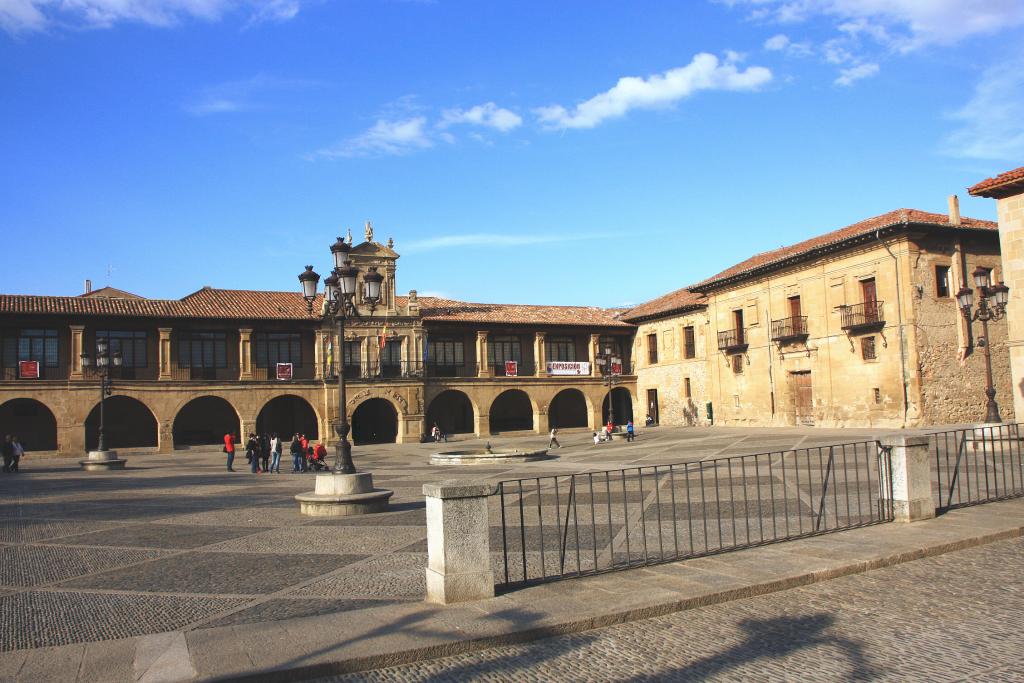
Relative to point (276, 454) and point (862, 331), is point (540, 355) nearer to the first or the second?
point (862, 331)

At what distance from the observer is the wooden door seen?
3628cm

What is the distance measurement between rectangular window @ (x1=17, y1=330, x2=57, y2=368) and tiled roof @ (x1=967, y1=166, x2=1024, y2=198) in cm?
3792

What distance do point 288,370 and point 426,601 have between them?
36.5 meters

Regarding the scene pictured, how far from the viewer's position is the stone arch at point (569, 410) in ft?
168

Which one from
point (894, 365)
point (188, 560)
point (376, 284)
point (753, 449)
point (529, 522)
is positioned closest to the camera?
point (188, 560)

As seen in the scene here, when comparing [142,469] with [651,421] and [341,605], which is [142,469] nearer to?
[341,605]

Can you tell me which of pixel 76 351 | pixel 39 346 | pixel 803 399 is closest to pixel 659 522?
pixel 803 399

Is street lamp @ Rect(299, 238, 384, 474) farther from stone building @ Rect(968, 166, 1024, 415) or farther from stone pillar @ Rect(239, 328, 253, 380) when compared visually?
stone pillar @ Rect(239, 328, 253, 380)

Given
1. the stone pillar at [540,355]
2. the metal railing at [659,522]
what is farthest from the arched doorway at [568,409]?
the metal railing at [659,522]

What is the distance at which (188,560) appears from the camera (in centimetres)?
923

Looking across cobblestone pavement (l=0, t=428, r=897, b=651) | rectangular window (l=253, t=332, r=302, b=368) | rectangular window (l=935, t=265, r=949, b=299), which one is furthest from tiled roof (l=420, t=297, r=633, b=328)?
cobblestone pavement (l=0, t=428, r=897, b=651)

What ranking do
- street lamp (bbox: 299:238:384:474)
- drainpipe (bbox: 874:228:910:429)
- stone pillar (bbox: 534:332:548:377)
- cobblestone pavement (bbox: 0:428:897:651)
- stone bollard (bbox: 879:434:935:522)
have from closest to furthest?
cobblestone pavement (bbox: 0:428:897:651)
stone bollard (bbox: 879:434:935:522)
street lamp (bbox: 299:238:384:474)
drainpipe (bbox: 874:228:910:429)
stone pillar (bbox: 534:332:548:377)

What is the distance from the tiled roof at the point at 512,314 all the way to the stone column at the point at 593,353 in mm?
958

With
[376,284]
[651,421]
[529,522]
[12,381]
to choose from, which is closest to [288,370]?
[12,381]
